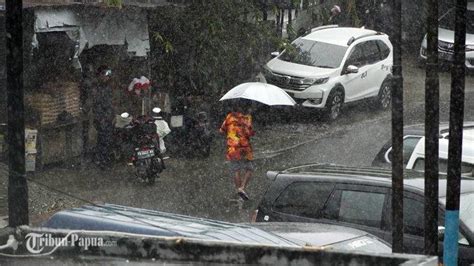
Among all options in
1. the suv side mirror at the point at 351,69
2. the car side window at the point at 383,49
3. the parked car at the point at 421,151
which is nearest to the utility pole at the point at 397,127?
the parked car at the point at 421,151

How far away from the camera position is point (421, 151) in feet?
39.9

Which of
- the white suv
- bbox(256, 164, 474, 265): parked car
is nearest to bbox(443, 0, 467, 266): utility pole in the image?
bbox(256, 164, 474, 265): parked car

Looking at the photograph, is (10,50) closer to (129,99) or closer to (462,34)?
(462,34)

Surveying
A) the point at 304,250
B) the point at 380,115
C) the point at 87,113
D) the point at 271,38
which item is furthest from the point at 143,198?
the point at 304,250

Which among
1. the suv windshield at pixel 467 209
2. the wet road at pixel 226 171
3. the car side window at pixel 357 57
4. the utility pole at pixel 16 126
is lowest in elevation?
the wet road at pixel 226 171

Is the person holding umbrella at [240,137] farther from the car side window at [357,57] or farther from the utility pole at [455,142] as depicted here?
the car side window at [357,57]

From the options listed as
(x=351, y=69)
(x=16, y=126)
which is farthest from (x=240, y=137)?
(x=16, y=126)

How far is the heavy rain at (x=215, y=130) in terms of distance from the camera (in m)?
8.58

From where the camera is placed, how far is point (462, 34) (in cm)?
870

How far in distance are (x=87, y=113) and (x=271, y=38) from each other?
493cm

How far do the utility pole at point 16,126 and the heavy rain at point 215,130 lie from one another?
0.5 inches

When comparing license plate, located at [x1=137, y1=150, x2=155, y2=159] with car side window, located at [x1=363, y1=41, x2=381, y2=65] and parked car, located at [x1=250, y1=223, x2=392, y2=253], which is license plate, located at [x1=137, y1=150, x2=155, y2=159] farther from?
car side window, located at [x1=363, y1=41, x2=381, y2=65]

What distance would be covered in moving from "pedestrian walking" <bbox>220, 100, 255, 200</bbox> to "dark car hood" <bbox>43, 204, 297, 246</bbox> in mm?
6572

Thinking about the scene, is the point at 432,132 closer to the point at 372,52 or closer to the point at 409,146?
the point at 409,146
